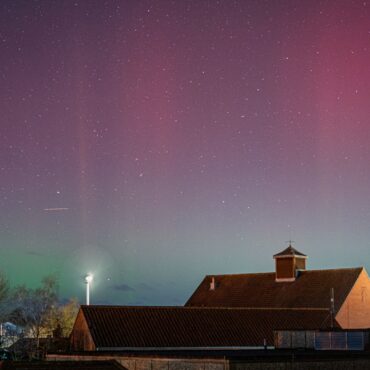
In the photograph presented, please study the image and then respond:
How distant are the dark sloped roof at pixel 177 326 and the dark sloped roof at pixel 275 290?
8.22 meters

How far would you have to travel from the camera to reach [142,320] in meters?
66.5

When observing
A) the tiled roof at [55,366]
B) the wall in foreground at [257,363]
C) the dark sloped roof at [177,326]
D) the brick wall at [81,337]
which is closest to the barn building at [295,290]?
the dark sloped roof at [177,326]

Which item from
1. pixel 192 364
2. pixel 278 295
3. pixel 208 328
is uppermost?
pixel 278 295

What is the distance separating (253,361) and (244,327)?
91.1ft

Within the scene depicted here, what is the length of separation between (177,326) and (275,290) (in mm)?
21389

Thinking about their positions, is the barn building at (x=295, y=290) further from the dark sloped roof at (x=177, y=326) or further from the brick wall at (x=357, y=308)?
the dark sloped roof at (x=177, y=326)

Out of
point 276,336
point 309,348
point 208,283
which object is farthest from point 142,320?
point 208,283

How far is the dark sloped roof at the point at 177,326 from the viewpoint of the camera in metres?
63.9

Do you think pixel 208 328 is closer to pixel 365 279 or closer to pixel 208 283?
pixel 365 279

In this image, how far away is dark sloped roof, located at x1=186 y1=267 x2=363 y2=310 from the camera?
79688 mm

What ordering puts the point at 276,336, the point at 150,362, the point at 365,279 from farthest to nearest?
the point at 365,279, the point at 276,336, the point at 150,362

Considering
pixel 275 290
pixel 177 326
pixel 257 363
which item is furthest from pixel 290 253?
pixel 257 363

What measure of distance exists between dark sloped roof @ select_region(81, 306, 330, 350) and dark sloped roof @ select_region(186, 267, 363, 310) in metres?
8.22

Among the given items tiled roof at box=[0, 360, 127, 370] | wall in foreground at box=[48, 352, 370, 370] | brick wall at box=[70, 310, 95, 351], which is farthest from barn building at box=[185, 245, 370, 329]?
tiled roof at box=[0, 360, 127, 370]
